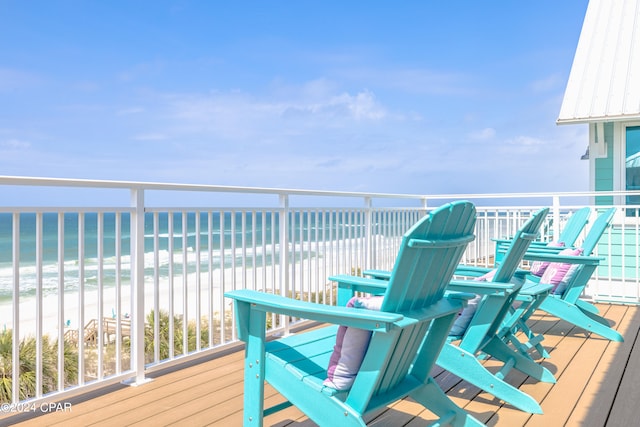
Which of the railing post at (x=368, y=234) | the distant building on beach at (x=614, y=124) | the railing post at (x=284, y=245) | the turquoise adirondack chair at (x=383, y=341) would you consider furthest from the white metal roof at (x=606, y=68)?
the turquoise adirondack chair at (x=383, y=341)

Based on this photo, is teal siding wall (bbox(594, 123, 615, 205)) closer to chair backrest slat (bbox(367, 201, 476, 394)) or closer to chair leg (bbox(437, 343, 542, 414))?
chair leg (bbox(437, 343, 542, 414))

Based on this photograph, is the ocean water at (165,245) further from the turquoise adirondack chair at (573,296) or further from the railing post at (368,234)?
the turquoise adirondack chair at (573,296)

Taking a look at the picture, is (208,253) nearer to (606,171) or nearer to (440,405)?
(440,405)

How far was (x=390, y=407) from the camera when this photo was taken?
2.65m

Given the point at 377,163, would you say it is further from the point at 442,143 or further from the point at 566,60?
the point at 566,60

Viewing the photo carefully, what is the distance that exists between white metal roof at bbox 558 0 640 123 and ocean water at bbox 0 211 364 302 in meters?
4.04

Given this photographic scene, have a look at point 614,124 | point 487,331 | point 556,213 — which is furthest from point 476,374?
point 614,124

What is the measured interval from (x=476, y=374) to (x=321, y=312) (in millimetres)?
1165

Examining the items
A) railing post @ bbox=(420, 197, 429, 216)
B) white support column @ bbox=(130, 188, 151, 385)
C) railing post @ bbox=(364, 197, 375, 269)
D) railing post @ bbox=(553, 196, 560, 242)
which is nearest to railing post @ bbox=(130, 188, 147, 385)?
white support column @ bbox=(130, 188, 151, 385)

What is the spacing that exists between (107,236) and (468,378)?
3223 cm

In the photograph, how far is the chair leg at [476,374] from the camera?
8.32 feet

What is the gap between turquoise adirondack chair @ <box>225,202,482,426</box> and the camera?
5.65 ft

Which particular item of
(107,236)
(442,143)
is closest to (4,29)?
(107,236)

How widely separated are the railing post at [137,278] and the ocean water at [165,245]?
8 cm
